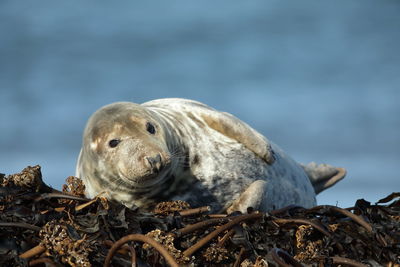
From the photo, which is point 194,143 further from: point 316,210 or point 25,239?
point 25,239

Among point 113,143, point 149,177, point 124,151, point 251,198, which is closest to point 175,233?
point 149,177

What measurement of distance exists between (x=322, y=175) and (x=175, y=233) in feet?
19.7

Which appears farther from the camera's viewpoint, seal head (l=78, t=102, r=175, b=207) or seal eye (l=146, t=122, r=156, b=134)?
seal eye (l=146, t=122, r=156, b=134)

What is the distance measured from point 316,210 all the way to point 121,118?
239 centimetres

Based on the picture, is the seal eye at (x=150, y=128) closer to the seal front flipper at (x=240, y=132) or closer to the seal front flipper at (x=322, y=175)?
the seal front flipper at (x=240, y=132)

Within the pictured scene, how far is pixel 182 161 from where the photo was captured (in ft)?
19.8

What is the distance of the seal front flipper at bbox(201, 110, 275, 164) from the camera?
650 cm

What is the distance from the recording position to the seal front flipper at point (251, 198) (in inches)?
220

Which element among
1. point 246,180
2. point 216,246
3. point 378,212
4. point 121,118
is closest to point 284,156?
point 246,180

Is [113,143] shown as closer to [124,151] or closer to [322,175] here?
[124,151]

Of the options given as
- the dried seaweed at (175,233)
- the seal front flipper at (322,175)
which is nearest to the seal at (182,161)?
the dried seaweed at (175,233)

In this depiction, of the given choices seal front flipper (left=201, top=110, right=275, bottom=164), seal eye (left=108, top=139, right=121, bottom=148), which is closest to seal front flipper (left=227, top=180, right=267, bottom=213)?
seal front flipper (left=201, top=110, right=275, bottom=164)

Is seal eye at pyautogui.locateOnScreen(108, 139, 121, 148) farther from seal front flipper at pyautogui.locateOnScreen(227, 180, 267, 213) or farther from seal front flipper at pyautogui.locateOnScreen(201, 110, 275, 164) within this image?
seal front flipper at pyautogui.locateOnScreen(201, 110, 275, 164)

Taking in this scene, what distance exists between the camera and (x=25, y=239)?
3.09 m
